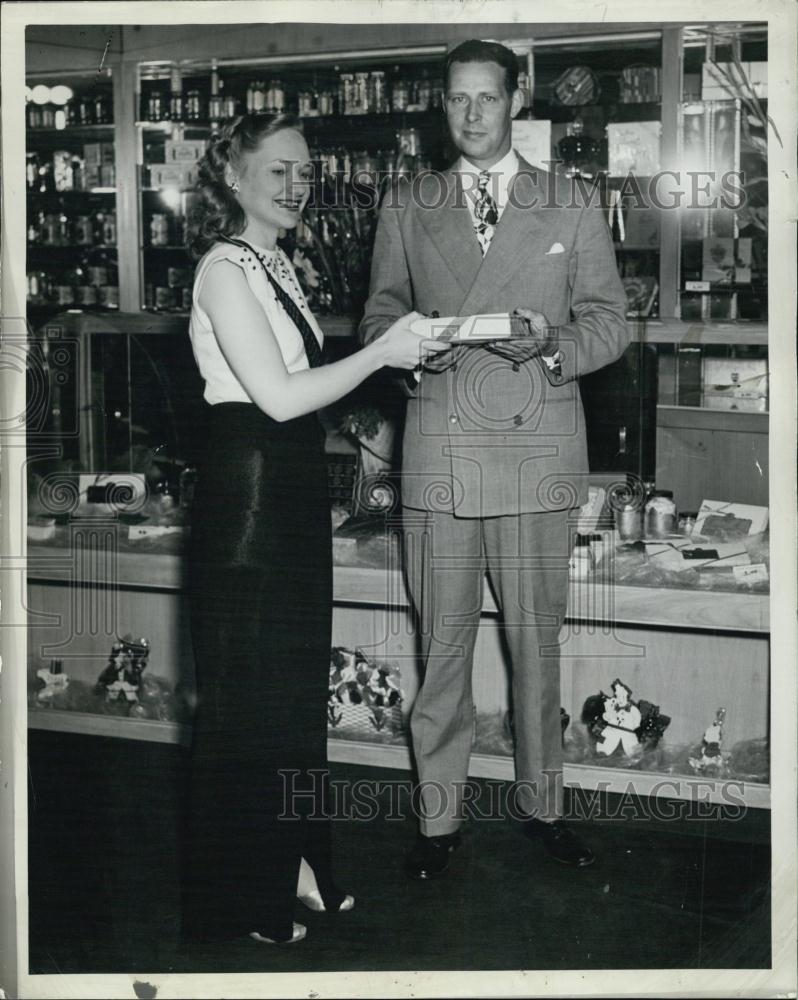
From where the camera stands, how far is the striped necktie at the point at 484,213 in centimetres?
302

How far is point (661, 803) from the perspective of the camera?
3.51 m

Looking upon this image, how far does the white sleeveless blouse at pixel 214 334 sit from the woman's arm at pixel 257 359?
27mm

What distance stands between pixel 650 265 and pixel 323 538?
6.14ft

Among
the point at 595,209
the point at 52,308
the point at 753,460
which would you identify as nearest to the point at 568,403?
the point at 595,209

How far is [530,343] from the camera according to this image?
2.93 meters

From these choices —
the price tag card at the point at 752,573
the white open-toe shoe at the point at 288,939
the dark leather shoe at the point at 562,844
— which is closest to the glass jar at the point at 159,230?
the price tag card at the point at 752,573

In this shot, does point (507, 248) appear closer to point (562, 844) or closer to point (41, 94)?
point (562, 844)

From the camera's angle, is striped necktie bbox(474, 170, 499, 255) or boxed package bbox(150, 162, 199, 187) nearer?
striped necktie bbox(474, 170, 499, 255)

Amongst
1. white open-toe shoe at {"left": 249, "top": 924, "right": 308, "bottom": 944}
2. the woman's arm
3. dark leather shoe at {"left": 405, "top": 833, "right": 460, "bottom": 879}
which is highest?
the woman's arm

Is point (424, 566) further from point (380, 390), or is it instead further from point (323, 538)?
point (380, 390)

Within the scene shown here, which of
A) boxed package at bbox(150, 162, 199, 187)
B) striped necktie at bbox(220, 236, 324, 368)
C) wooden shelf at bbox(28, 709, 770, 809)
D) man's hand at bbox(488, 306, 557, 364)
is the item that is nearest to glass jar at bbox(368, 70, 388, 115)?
boxed package at bbox(150, 162, 199, 187)

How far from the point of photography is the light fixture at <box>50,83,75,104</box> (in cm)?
447

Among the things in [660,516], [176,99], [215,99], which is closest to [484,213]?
[660,516]

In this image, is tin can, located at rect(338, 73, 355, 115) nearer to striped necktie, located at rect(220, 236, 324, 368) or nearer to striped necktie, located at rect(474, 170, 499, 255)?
striped necktie, located at rect(474, 170, 499, 255)
